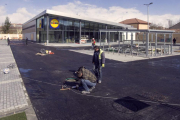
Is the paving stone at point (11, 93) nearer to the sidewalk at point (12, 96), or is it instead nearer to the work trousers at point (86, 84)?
the sidewalk at point (12, 96)

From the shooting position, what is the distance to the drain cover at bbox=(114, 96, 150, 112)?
5.37 metres

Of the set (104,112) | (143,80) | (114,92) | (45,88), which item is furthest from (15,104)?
(143,80)

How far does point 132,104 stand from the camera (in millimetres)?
5672

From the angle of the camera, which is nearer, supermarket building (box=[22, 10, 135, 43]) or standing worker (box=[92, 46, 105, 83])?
standing worker (box=[92, 46, 105, 83])

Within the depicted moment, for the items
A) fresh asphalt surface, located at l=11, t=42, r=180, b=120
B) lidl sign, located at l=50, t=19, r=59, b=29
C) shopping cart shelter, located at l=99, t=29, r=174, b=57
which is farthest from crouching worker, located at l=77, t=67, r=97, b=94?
lidl sign, located at l=50, t=19, r=59, b=29

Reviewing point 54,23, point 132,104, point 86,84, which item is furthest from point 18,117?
point 54,23

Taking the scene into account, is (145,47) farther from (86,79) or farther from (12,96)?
(12,96)

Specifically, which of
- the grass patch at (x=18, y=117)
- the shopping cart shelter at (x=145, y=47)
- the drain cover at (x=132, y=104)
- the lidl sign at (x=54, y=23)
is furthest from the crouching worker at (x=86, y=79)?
the lidl sign at (x=54, y=23)

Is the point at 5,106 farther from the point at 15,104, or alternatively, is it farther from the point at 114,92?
the point at 114,92

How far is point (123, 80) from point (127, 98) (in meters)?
2.47

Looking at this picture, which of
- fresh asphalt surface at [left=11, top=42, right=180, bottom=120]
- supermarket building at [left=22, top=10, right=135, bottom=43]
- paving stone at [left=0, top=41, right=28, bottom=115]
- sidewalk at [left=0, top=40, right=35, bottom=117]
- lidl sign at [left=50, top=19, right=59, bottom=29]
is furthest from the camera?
supermarket building at [left=22, top=10, right=135, bottom=43]

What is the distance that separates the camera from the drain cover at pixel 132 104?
5.37 metres

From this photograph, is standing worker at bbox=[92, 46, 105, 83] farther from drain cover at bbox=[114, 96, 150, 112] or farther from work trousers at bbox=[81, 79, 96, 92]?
drain cover at bbox=[114, 96, 150, 112]

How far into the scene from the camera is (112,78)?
9008 mm
